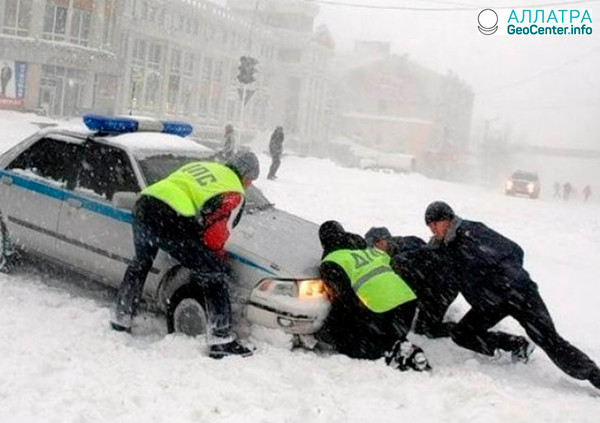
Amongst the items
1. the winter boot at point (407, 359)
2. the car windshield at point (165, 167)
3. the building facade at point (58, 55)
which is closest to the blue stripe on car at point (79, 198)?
the car windshield at point (165, 167)

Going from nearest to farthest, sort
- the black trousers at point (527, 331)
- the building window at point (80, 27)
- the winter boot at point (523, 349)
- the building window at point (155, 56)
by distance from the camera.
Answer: the black trousers at point (527, 331)
the winter boot at point (523, 349)
the building window at point (80, 27)
the building window at point (155, 56)

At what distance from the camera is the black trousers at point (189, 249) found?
15.4 ft

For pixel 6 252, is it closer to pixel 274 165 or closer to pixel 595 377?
pixel 595 377

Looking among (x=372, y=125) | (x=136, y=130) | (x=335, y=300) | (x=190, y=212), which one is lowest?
(x=335, y=300)

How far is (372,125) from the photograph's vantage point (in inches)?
2987

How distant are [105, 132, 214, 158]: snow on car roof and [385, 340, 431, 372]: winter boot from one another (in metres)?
2.78

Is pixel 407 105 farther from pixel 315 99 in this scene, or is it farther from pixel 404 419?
pixel 404 419

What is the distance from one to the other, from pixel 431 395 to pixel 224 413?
1394mm

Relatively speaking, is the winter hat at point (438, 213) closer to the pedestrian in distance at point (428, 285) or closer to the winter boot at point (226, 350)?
the pedestrian in distance at point (428, 285)

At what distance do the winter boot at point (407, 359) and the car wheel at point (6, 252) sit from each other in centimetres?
386

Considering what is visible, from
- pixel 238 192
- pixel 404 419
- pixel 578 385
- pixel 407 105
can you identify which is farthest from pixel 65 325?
pixel 407 105

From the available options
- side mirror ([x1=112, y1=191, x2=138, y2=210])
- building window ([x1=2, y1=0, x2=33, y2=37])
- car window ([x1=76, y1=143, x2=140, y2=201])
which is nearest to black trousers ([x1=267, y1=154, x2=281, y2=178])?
car window ([x1=76, y1=143, x2=140, y2=201])

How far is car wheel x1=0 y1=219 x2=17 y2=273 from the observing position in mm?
6329

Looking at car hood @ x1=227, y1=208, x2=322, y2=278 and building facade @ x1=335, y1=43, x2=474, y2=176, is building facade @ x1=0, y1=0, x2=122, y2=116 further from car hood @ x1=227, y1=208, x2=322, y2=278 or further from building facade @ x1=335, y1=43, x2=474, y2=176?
building facade @ x1=335, y1=43, x2=474, y2=176
